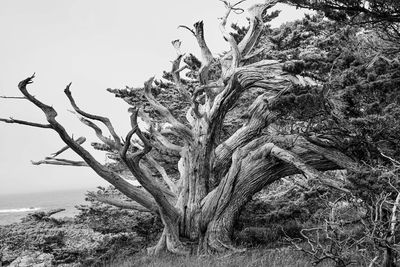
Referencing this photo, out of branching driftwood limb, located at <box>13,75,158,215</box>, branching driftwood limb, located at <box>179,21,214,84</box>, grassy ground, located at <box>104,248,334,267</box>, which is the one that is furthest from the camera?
branching driftwood limb, located at <box>179,21,214,84</box>

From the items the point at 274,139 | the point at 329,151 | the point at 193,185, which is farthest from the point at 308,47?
the point at 193,185

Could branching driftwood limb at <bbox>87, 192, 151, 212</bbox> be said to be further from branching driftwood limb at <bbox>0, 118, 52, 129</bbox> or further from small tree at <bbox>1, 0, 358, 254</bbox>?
branching driftwood limb at <bbox>0, 118, 52, 129</bbox>

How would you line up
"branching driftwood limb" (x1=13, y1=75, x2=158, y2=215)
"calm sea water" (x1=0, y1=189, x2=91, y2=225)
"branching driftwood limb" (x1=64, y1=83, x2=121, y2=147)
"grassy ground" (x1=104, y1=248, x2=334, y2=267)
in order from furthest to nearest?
"calm sea water" (x1=0, y1=189, x2=91, y2=225)
"branching driftwood limb" (x1=64, y1=83, x2=121, y2=147)
"branching driftwood limb" (x1=13, y1=75, x2=158, y2=215)
"grassy ground" (x1=104, y1=248, x2=334, y2=267)

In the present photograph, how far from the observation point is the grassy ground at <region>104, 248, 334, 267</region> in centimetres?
570

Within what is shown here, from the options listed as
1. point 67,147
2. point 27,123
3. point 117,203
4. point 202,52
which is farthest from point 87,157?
point 202,52

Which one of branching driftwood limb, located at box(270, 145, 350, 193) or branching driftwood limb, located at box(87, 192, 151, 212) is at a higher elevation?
branching driftwood limb, located at box(270, 145, 350, 193)

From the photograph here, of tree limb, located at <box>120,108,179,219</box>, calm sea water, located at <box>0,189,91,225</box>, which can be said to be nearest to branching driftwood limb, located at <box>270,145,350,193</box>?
tree limb, located at <box>120,108,179,219</box>

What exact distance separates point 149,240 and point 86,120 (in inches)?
146

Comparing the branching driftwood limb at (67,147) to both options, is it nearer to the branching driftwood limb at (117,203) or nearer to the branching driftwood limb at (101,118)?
the branching driftwood limb at (101,118)

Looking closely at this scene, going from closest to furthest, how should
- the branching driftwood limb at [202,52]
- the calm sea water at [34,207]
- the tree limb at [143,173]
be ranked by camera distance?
the tree limb at [143,173] → the branching driftwood limb at [202,52] → the calm sea water at [34,207]

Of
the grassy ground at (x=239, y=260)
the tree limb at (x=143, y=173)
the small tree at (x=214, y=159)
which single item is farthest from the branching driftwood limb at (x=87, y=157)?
the grassy ground at (x=239, y=260)

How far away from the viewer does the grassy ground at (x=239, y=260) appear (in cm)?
570

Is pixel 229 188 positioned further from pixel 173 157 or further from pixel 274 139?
pixel 173 157

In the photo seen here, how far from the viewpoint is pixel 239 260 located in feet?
19.9
